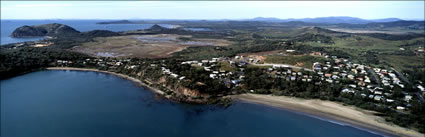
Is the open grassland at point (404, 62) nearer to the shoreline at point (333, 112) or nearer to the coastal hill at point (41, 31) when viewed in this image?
the shoreline at point (333, 112)

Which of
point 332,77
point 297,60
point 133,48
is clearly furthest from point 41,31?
point 332,77

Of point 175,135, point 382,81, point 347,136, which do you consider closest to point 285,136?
point 347,136

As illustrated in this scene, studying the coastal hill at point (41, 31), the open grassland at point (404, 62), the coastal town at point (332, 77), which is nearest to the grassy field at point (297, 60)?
the coastal town at point (332, 77)

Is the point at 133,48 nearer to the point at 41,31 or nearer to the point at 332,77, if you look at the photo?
the point at 332,77

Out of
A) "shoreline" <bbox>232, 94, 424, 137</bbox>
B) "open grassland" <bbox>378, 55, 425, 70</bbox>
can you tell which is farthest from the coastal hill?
"open grassland" <bbox>378, 55, 425, 70</bbox>

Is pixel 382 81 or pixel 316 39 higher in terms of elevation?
pixel 316 39

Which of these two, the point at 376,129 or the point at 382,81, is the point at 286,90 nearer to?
the point at 376,129

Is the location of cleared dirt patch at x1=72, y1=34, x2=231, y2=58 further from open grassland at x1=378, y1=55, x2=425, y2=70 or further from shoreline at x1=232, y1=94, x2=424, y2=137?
open grassland at x1=378, y1=55, x2=425, y2=70
